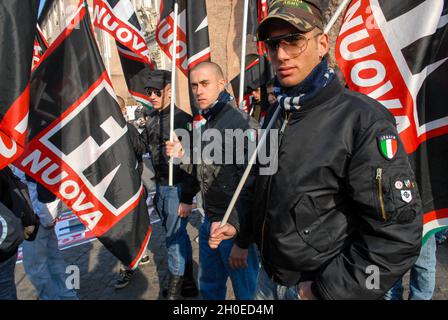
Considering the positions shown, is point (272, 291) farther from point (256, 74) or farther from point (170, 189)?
point (256, 74)

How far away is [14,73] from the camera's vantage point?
1698mm

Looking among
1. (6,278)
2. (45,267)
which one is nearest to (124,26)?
(45,267)

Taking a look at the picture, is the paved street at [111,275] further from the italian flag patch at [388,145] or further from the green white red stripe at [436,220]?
the italian flag patch at [388,145]

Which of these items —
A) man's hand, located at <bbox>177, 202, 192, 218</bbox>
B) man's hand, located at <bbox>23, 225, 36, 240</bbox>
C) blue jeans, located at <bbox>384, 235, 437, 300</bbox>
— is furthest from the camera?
man's hand, located at <bbox>177, 202, 192, 218</bbox>

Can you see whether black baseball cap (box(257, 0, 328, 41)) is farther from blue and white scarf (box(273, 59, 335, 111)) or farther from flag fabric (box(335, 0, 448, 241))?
flag fabric (box(335, 0, 448, 241))

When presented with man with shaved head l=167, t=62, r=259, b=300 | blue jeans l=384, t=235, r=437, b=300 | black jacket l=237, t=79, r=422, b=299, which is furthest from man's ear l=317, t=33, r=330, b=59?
blue jeans l=384, t=235, r=437, b=300

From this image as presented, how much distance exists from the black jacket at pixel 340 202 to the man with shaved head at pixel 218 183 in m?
0.86

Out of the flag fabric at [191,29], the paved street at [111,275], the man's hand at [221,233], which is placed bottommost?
the paved street at [111,275]

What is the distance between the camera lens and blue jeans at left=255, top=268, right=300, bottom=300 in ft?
4.98

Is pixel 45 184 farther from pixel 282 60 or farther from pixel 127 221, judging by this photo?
pixel 282 60

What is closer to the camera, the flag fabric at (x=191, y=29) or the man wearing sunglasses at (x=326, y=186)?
the man wearing sunglasses at (x=326, y=186)

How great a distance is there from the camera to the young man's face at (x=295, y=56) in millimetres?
1401

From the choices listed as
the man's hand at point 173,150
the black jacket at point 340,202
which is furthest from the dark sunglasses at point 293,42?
the man's hand at point 173,150

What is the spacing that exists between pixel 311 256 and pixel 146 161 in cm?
1061
